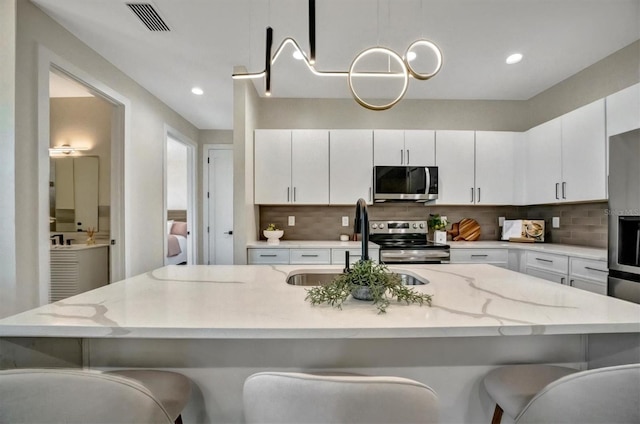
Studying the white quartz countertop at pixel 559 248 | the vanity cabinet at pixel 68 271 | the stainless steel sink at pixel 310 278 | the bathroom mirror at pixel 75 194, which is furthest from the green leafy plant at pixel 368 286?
the bathroom mirror at pixel 75 194

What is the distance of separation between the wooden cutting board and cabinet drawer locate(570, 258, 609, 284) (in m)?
1.24

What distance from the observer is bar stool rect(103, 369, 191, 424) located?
0.90m

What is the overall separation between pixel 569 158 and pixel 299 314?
10.2ft

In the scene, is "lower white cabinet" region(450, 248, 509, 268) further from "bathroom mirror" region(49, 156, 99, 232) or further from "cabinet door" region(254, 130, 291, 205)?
"bathroom mirror" region(49, 156, 99, 232)

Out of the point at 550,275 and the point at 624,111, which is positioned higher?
the point at 624,111

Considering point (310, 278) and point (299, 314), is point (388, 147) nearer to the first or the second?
point (310, 278)

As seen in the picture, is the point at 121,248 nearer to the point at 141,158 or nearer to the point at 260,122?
the point at 141,158

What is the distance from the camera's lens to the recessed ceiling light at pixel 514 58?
271 cm

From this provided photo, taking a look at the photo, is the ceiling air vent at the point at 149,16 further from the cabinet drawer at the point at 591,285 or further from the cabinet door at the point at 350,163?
the cabinet drawer at the point at 591,285

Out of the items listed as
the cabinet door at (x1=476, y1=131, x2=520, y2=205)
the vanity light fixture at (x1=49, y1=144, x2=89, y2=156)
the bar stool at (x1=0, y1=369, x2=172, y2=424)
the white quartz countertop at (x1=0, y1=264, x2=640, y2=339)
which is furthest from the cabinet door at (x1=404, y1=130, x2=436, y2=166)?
the vanity light fixture at (x1=49, y1=144, x2=89, y2=156)

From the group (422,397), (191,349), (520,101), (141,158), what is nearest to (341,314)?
(422,397)

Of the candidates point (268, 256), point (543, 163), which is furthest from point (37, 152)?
point (543, 163)

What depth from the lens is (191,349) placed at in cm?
108

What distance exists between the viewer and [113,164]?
9.96ft
